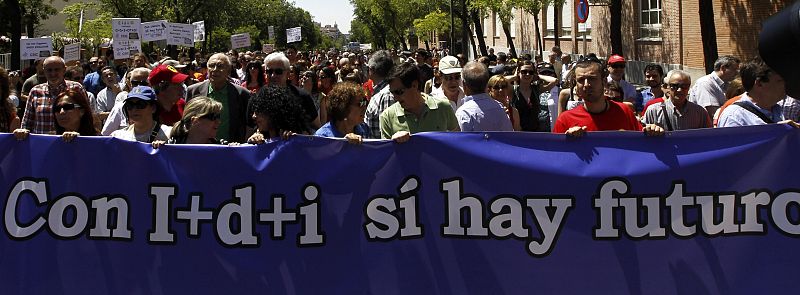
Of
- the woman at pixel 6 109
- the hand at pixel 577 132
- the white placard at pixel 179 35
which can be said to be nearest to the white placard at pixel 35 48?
the white placard at pixel 179 35

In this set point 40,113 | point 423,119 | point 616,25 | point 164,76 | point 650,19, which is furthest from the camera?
point 650,19

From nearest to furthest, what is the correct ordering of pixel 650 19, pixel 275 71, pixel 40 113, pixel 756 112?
pixel 756 112 < pixel 40 113 < pixel 275 71 < pixel 650 19

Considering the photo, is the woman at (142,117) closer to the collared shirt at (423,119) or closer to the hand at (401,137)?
the collared shirt at (423,119)

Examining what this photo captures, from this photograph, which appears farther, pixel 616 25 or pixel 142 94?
pixel 616 25

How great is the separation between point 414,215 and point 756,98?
2.63m

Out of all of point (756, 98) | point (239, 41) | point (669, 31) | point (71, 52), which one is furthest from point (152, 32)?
point (756, 98)

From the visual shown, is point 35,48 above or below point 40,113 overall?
above

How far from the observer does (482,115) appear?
7.10 metres

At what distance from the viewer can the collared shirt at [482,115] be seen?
23.2 feet

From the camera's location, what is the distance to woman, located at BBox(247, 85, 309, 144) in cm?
567

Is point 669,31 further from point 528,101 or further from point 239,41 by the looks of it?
point 528,101

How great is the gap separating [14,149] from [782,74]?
4.17 m

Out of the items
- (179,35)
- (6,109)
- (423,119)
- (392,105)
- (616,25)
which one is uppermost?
(179,35)

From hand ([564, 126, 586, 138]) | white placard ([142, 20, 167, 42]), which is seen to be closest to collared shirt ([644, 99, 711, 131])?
hand ([564, 126, 586, 138])
